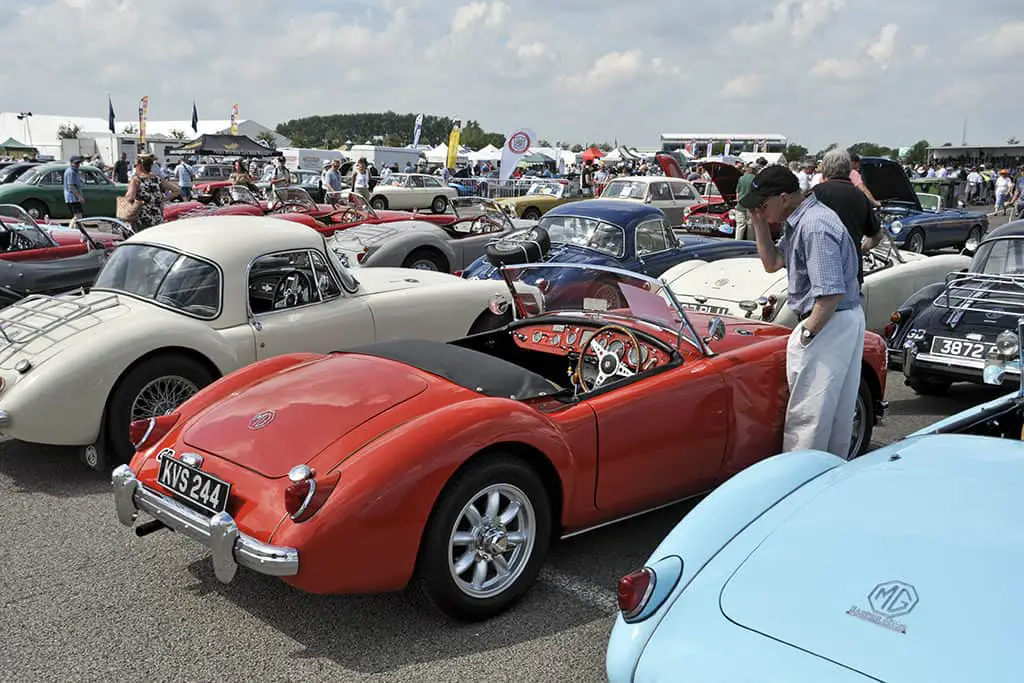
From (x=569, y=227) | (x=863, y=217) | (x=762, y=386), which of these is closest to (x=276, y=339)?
(x=762, y=386)

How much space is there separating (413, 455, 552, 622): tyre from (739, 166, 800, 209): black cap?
66.4 inches

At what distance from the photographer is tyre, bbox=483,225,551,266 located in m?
8.12

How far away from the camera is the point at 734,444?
13.8 ft

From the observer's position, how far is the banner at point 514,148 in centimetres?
2652

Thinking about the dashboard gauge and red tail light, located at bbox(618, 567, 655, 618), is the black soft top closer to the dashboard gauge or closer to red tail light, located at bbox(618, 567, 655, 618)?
the dashboard gauge

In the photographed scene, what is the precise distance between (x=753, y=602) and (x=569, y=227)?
24.5 ft

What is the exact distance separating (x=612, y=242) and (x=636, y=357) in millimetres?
5111

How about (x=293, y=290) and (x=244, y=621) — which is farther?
(x=293, y=290)

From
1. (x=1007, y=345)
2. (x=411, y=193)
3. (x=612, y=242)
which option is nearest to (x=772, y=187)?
(x=1007, y=345)

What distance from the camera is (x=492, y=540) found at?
339 centimetres

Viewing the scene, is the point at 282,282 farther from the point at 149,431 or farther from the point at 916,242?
the point at 916,242

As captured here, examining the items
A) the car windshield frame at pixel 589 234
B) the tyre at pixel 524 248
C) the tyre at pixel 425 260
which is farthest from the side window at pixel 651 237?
the tyre at pixel 425 260

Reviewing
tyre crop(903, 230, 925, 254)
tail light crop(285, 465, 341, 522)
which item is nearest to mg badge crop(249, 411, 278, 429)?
tail light crop(285, 465, 341, 522)

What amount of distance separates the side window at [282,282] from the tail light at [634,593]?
3975 millimetres
